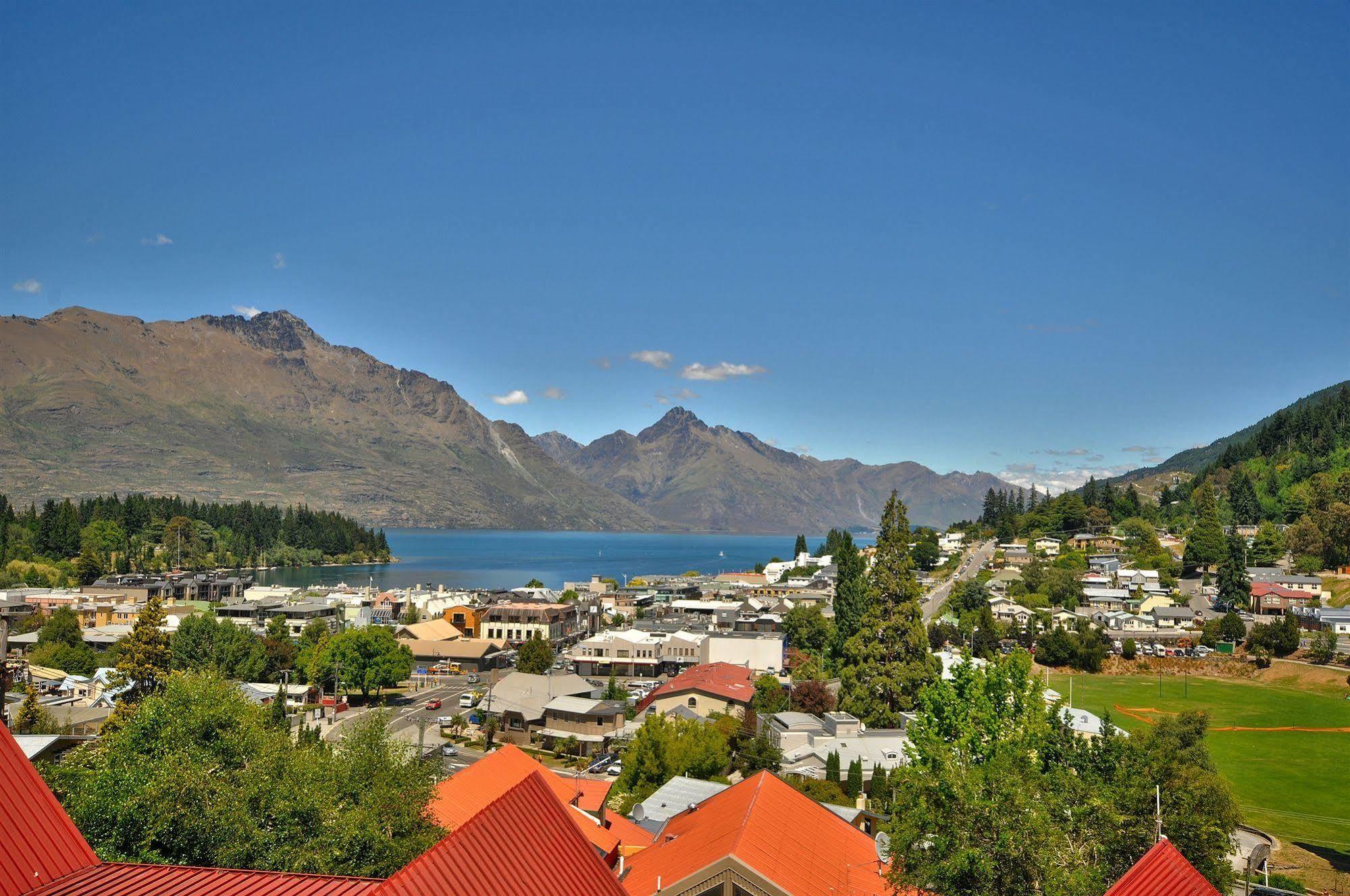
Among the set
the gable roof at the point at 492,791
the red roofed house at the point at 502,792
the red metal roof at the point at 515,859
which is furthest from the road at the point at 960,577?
the red metal roof at the point at 515,859

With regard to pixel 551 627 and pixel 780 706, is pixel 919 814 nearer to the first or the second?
pixel 780 706

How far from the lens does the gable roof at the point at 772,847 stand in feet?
46.3

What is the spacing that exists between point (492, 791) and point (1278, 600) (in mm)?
61741

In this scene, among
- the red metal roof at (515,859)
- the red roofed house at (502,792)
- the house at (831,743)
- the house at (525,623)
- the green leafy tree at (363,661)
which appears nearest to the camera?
the red metal roof at (515,859)

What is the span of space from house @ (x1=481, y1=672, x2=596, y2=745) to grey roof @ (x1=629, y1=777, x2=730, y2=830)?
1468 cm

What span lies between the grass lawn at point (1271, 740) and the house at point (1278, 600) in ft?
51.3

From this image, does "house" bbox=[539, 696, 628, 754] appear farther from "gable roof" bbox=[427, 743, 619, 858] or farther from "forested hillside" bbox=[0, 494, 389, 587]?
"forested hillside" bbox=[0, 494, 389, 587]

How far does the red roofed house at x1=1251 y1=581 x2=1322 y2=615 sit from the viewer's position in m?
62.1

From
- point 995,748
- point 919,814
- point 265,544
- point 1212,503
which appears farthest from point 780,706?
point 265,544

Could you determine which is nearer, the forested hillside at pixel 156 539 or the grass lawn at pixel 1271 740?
the grass lawn at pixel 1271 740

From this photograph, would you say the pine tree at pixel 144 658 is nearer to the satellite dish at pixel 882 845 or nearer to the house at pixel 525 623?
the satellite dish at pixel 882 845

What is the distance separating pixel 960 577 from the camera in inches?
3647

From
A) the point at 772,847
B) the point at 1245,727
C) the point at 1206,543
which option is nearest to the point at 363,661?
the point at 772,847

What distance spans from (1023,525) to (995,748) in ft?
353
